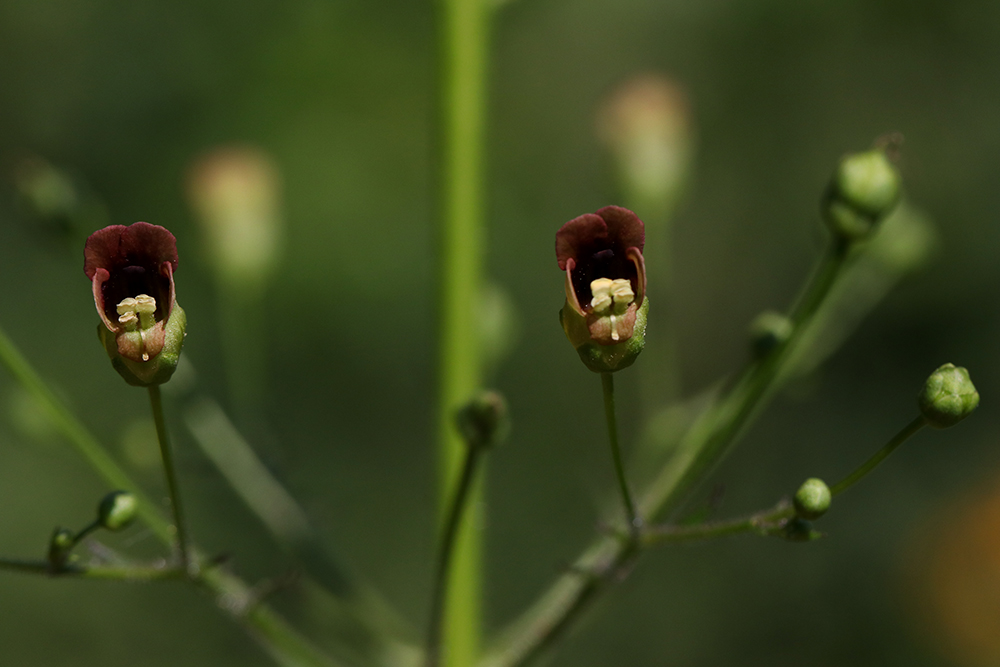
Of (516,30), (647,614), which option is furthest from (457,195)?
(516,30)

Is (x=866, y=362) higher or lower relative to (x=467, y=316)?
lower

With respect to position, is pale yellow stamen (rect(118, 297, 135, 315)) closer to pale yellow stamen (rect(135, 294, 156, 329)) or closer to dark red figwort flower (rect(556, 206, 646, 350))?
pale yellow stamen (rect(135, 294, 156, 329))

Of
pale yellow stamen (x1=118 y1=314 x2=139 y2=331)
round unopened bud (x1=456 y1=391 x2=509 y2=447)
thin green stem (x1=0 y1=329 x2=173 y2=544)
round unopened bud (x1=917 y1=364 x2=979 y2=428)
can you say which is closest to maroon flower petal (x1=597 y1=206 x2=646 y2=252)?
round unopened bud (x1=456 y1=391 x2=509 y2=447)

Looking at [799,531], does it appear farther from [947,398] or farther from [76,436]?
[76,436]

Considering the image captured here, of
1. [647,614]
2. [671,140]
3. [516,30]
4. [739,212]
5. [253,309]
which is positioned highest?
[671,140]

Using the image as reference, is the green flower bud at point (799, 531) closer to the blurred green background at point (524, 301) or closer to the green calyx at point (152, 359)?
the green calyx at point (152, 359)

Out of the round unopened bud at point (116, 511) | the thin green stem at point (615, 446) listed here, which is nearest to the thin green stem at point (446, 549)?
the thin green stem at point (615, 446)

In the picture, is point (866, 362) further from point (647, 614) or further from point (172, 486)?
point (172, 486)
